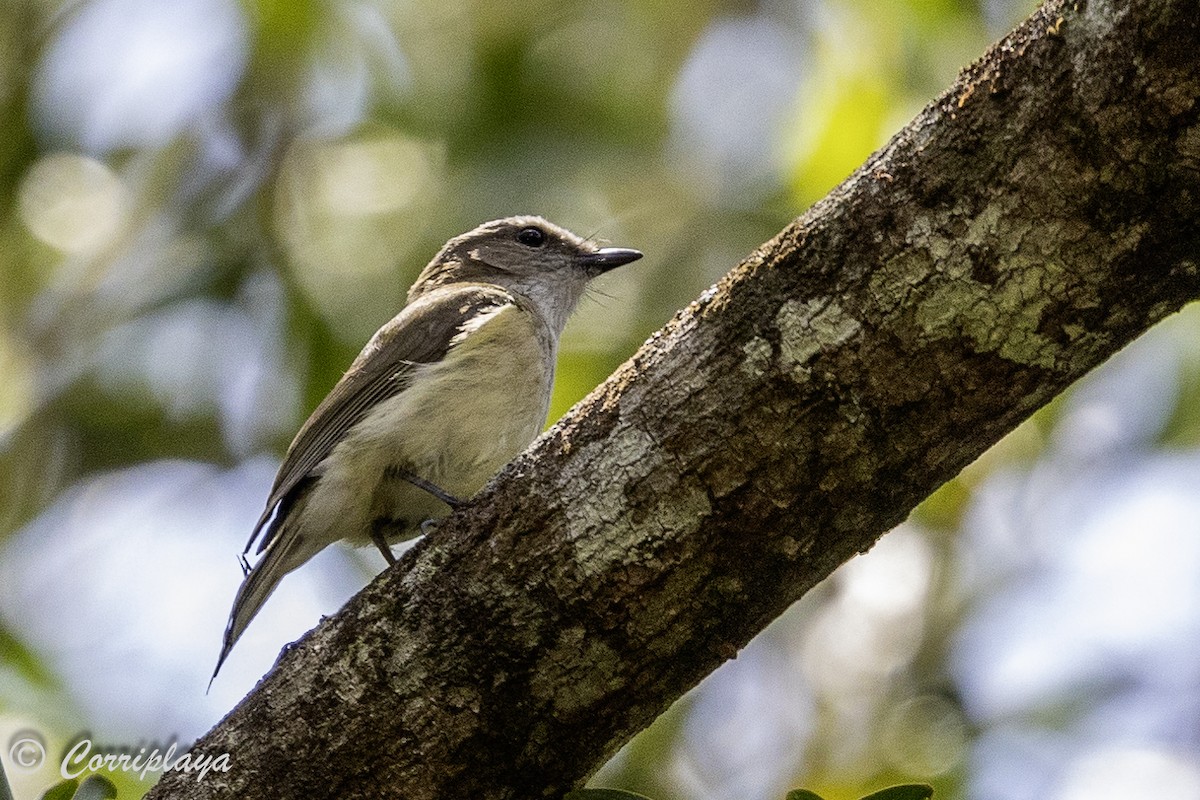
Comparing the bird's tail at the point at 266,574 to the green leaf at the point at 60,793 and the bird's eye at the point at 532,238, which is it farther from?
the bird's eye at the point at 532,238

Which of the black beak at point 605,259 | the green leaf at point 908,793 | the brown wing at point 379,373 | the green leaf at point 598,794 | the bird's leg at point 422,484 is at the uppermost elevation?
the black beak at point 605,259

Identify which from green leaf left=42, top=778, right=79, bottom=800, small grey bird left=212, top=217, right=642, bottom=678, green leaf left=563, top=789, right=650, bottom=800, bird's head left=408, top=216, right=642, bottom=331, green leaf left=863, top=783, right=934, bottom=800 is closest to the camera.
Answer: green leaf left=863, top=783, right=934, bottom=800

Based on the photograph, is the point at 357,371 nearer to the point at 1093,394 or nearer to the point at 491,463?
the point at 491,463

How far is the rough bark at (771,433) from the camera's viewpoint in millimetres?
2492

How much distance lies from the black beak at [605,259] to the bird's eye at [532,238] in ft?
0.80

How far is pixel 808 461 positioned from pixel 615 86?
445 centimetres

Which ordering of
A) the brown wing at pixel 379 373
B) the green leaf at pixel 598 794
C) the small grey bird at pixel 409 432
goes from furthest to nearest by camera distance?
the brown wing at pixel 379 373 → the small grey bird at pixel 409 432 → the green leaf at pixel 598 794

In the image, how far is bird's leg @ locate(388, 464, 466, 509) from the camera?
14.3 feet

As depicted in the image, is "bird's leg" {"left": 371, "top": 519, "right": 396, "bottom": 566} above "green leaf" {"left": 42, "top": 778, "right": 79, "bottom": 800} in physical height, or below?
above

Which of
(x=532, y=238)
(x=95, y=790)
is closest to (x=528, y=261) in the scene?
(x=532, y=238)

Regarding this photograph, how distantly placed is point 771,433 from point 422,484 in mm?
2027

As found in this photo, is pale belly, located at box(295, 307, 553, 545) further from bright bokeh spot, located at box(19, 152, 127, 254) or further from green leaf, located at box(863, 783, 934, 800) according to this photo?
bright bokeh spot, located at box(19, 152, 127, 254)

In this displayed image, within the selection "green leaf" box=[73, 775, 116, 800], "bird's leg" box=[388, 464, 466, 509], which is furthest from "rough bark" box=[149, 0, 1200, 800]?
"bird's leg" box=[388, 464, 466, 509]

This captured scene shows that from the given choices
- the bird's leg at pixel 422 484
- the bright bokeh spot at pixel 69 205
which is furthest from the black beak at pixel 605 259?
the bright bokeh spot at pixel 69 205
